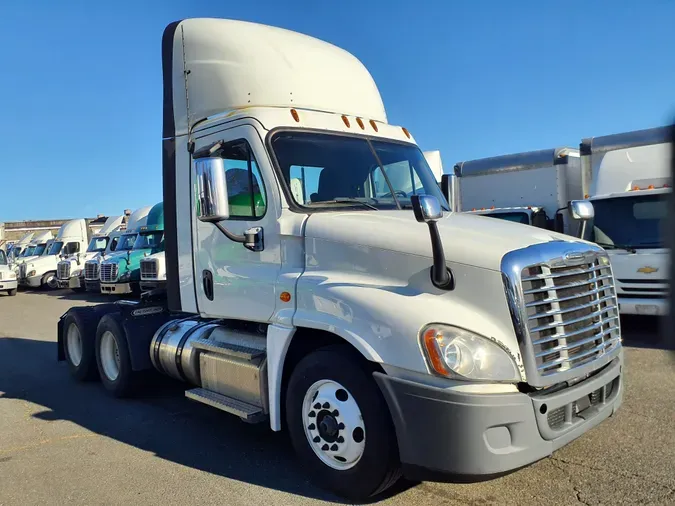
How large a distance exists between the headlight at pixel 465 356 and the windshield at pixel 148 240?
47.7 feet

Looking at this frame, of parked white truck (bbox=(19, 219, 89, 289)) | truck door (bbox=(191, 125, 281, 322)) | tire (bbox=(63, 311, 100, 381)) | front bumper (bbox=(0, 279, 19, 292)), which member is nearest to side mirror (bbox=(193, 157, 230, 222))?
truck door (bbox=(191, 125, 281, 322))

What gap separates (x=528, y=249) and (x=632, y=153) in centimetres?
799

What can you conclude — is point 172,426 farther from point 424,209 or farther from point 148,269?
point 148,269

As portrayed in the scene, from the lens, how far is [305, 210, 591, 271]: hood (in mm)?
3625

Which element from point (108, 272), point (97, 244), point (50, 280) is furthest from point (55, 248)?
point (108, 272)

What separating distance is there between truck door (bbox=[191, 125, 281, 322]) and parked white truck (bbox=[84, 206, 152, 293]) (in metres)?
13.9

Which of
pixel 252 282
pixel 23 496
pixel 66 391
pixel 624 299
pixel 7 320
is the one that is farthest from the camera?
pixel 7 320

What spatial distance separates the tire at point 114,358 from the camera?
656 centimetres

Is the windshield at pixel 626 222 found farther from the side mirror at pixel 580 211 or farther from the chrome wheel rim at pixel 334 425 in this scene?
the chrome wheel rim at pixel 334 425

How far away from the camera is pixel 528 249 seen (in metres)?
3.59

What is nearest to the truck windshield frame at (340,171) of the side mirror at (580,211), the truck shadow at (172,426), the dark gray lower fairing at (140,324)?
the side mirror at (580,211)

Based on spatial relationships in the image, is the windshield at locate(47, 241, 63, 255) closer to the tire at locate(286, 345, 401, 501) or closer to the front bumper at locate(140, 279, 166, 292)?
the front bumper at locate(140, 279, 166, 292)

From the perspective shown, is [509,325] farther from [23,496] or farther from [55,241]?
[55,241]

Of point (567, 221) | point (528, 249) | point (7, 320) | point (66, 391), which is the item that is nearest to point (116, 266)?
point (7, 320)
